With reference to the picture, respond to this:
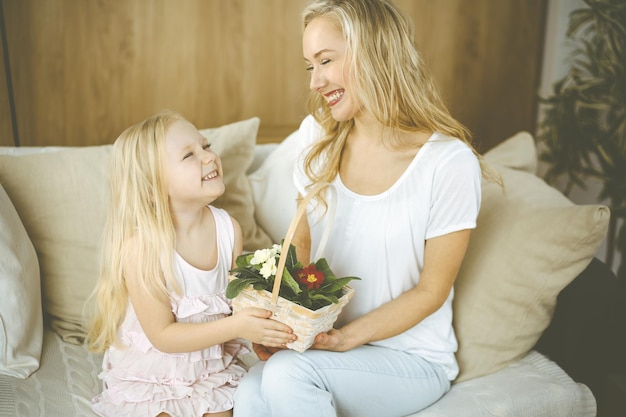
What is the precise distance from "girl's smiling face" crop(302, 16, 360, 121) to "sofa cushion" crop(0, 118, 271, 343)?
76 cm

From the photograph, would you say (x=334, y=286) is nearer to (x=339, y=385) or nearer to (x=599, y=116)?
(x=339, y=385)

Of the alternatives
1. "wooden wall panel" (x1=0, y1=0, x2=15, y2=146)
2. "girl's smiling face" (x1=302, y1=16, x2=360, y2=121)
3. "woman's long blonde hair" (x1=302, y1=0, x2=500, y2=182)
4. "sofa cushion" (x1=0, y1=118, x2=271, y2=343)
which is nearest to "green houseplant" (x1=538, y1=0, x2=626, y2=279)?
"woman's long blonde hair" (x1=302, y1=0, x2=500, y2=182)

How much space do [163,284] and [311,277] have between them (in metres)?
0.39

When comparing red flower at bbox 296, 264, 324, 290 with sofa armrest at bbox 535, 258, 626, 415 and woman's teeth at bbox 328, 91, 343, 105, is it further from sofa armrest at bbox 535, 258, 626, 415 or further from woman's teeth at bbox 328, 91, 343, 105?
sofa armrest at bbox 535, 258, 626, 415

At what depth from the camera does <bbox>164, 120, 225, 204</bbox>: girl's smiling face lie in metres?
1.35

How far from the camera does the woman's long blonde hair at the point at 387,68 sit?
1.31 metres

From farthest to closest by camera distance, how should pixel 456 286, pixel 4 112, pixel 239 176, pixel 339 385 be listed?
pixel 4 112 < pixel 239 176 < pixel 456 286 < pixel 339 385

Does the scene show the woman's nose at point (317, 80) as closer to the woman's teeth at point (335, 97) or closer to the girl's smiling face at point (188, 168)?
the woman's teeth at point (335, 97)

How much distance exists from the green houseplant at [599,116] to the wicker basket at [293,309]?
61.0 inches

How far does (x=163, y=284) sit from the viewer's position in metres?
1.32

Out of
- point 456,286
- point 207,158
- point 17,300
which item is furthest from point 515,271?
point 17,300

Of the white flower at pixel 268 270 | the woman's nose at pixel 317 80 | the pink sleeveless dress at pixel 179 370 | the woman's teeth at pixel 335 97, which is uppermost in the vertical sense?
the woman's nose at pixel 317 80

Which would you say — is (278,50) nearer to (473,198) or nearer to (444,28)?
(444,28)

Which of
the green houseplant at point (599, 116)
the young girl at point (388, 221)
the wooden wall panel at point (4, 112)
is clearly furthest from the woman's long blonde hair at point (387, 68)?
the wooden wall panel at point (4, 112)
